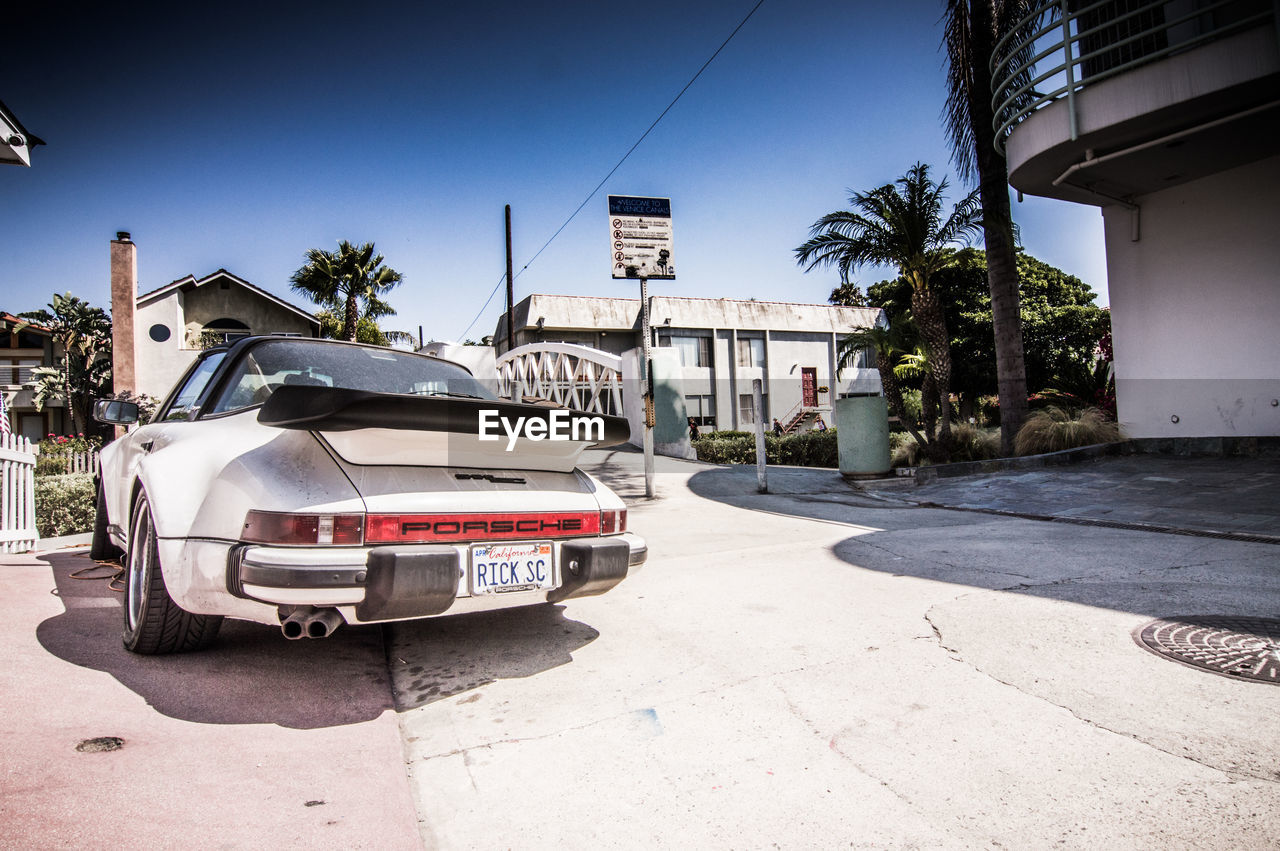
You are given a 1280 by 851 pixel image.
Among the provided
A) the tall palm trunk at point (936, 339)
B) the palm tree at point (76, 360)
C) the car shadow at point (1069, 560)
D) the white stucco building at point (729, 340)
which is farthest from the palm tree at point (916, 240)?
the palm tree at point (76, 360)

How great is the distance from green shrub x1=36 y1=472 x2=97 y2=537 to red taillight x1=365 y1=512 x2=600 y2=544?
9282 mm

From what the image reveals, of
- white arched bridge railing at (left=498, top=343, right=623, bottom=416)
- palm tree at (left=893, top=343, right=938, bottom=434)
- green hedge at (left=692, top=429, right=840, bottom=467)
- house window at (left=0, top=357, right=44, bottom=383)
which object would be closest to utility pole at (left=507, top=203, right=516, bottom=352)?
white arched bridge railing at (left=498, top=343, right=623, bottom=416)

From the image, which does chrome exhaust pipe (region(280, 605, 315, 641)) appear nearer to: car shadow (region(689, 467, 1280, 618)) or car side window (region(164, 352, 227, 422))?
car side window (region(164, 352, 227, 422))

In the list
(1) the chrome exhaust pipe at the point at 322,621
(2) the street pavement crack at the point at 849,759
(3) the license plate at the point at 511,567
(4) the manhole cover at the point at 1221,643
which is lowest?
(2) the street pavement crack at the point at 849,759

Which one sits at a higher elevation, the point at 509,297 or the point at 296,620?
the point at 509,297

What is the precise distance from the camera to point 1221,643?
3.08 meters

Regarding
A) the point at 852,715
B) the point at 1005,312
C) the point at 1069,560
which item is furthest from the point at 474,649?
the point at 1005,312

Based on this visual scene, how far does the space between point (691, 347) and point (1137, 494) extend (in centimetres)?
2628

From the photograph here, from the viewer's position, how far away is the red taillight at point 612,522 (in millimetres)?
3320

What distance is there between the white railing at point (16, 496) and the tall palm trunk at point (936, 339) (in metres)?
13.1

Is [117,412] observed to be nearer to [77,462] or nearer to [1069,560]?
[1069,560]

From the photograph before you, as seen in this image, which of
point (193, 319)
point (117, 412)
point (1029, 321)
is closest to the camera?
point (117, 412)

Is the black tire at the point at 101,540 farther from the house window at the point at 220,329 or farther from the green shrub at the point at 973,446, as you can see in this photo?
the house window at the point at 220,329

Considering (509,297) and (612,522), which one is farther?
(509,297)
